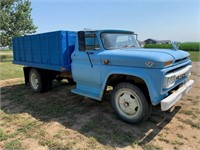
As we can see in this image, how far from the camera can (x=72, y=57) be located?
5453mm

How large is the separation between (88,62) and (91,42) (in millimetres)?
517

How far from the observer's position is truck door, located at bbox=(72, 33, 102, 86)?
15.8 feet

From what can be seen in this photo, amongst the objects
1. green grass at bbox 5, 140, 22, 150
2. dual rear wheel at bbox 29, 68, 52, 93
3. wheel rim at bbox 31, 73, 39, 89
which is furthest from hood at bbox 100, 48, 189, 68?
A: wheel rim at bbox 31, 73, 39, 89

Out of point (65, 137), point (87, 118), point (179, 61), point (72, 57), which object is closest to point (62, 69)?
point (72, 57)

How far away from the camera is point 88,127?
429 cm

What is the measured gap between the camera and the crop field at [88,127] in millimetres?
3660

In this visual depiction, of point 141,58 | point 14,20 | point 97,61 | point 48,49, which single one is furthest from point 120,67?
point 14,20

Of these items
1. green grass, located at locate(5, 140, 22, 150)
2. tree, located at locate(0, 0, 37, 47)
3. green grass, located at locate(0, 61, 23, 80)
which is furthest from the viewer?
tree, located at locate(0, 0, 37, 47)

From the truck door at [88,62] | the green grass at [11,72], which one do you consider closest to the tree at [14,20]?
the green grass at [11,72]

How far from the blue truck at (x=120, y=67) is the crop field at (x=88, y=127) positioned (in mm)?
441

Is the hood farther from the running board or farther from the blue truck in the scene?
the running board

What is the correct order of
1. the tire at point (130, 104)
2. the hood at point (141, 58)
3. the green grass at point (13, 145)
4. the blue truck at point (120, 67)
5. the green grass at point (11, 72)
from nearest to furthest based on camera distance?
1. the green grass at point (13, 145)
2. the hood at point (141, 58)
3. the blue truck at point (120, 67)
4. the tire at point (130, 104)
5. the green grass at point (11, 72)

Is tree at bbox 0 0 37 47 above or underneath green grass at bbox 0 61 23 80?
above

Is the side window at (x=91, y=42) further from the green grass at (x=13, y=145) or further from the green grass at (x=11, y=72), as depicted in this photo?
the green grass at (x=11, y=72)
